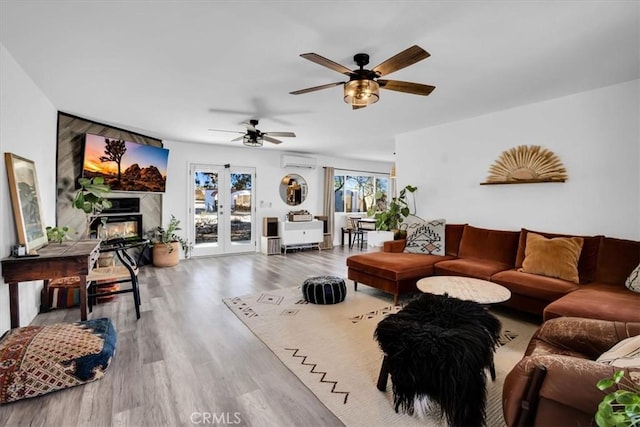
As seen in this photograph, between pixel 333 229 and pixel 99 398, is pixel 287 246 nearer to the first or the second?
pixel 333 229

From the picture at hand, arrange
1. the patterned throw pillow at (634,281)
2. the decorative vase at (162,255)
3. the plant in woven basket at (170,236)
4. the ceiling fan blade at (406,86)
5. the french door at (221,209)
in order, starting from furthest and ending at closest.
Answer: the french door at (221,209), the plant in woven basket at (170,236), the decorative vase at (162,255), the patterned throw pillow at (634,281), the ceiling fan blade at (406,86)

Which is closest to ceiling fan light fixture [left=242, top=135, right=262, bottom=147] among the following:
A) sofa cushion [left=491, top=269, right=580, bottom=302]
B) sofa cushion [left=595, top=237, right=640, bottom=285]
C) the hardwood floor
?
the hardwood floor

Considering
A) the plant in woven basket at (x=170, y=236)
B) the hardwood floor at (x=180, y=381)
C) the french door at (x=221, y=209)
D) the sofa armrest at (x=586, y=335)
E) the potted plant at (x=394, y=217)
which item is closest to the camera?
A: the sofa armrest at (x=586, y=335)

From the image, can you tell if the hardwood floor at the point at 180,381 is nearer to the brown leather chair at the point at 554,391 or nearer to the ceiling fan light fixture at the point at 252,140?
the brown leather chair at the point at 554,391

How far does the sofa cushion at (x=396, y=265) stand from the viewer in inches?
141

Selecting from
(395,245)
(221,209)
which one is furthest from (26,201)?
(395,245)

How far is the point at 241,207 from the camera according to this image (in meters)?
7.16

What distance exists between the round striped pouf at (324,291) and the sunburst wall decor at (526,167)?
261 centimetres

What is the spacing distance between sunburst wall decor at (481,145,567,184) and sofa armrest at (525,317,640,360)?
2398mm

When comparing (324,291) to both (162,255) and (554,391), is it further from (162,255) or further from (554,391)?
(162,255)

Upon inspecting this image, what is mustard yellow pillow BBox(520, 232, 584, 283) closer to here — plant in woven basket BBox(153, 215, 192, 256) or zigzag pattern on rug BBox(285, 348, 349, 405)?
zigzag pattern on rug BBox(285, 348, 349, 405)

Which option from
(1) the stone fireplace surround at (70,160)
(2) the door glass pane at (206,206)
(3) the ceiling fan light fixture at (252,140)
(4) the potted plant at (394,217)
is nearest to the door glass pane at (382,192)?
(4) the potted plant at (394,217)

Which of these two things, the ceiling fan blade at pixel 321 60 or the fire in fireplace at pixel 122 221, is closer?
the ceiling fan blade at pixel 321 60

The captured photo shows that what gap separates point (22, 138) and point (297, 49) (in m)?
2.82
